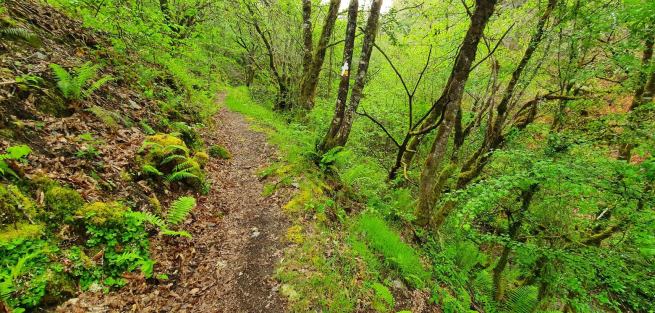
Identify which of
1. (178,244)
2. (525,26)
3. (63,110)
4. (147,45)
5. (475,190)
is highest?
(525,26)

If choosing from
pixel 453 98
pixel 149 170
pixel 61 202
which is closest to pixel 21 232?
pixel 61 202

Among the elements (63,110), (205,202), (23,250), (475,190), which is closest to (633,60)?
(475,190)

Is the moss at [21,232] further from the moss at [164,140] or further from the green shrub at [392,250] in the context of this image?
the green shrub at [392,250]

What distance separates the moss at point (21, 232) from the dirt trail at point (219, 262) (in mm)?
879

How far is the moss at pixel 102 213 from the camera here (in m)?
3.91

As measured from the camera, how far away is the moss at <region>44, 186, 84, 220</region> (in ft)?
12.2

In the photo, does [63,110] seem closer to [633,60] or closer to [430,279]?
[430,279]

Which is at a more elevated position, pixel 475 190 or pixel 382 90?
pixel 382 90

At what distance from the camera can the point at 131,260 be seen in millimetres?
3941

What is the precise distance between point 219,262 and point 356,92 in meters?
4.88

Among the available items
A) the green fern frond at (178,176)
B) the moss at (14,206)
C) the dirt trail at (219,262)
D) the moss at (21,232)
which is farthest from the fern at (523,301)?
the moss at (14,206)

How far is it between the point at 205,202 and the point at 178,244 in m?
1.55

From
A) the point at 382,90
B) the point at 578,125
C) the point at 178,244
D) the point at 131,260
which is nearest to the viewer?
the point at 131,260

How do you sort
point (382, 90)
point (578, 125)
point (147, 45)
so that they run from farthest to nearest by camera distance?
1. point (382, 90)
2. point (147, 45)
3. point (578, 125)
